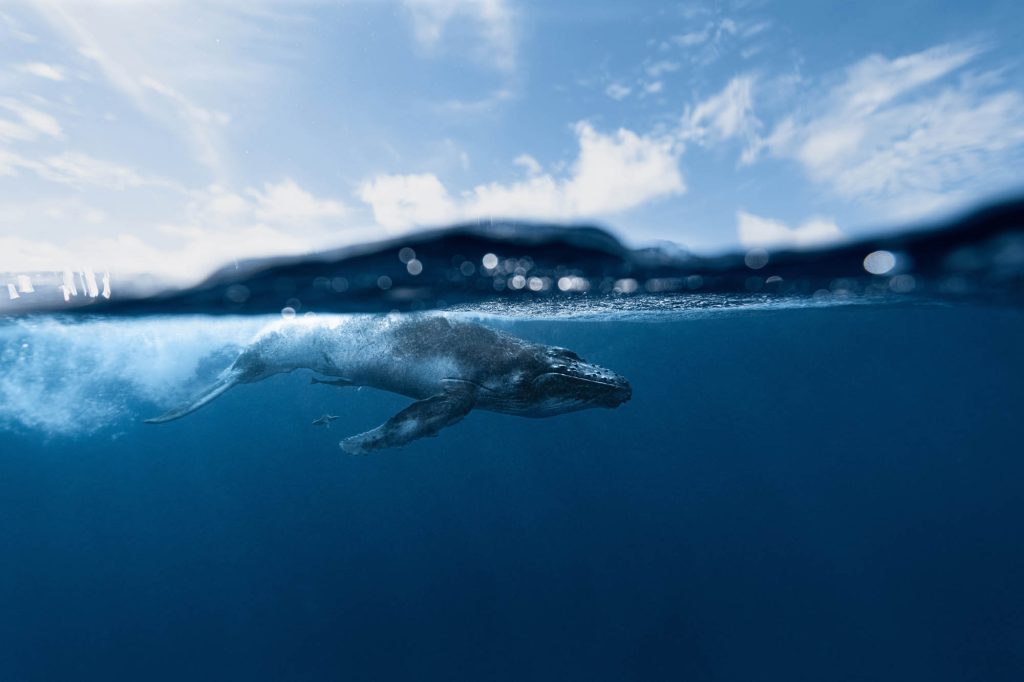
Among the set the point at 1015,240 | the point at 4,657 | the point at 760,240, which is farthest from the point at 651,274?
the point at 4,657

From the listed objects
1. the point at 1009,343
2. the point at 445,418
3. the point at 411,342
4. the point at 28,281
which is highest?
the point at 28,281

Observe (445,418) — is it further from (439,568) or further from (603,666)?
(439,568)

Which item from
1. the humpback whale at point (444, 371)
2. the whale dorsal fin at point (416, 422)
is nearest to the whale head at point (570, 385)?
the humpback whale at point (444, 371)

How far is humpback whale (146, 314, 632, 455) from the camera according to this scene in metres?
6.69

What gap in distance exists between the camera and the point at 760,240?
7.68 metres

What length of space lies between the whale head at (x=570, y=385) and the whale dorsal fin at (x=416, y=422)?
1080 millimetres

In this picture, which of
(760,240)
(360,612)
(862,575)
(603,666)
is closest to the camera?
(760,240)

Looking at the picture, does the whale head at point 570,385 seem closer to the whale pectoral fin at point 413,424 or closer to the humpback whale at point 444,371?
the humpback whale at point 444,371

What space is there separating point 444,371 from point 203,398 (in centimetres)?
586

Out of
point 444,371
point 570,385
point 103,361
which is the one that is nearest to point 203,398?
point 444,371

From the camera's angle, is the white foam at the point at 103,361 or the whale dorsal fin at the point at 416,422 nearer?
the whale dorsal fin at the point at 416,422

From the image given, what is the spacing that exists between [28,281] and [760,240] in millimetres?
13785

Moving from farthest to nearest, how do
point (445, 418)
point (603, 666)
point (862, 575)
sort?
point (862, 575), point (603, 666), point (445, 418)

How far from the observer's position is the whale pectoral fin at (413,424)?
627 cm
